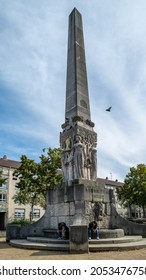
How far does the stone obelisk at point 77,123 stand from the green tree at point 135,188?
24.9 meters

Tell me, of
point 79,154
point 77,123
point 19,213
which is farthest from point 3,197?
point 79,154

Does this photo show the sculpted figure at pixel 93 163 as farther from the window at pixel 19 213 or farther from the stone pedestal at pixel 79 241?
the window at pixel 19 213

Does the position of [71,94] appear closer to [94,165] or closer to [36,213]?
[94,165]

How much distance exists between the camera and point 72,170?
12.6 meters

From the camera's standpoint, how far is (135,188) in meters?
36.3

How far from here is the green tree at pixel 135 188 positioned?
35.6 meters

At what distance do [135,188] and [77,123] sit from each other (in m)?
26.4

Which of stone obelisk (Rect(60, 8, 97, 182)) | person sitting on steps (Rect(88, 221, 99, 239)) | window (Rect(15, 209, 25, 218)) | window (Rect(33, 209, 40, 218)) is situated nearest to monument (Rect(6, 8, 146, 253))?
stone obelisk (Rect(60, 8, 97, 182))

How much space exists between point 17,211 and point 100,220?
125 feet

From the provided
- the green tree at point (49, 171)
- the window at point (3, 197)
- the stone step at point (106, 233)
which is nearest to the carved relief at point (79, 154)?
the stone step at point (106, 233)

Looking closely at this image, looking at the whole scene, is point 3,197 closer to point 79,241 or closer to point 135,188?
point 135,188

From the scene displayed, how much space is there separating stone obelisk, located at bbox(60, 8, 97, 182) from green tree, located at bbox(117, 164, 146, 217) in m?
24.9

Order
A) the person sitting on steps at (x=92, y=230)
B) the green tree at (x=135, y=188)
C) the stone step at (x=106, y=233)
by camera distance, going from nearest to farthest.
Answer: the person sitting on steps at (x=92, y=230) < the stone step at (x=106, y=233) < the green tree at (x=135, y=188)
